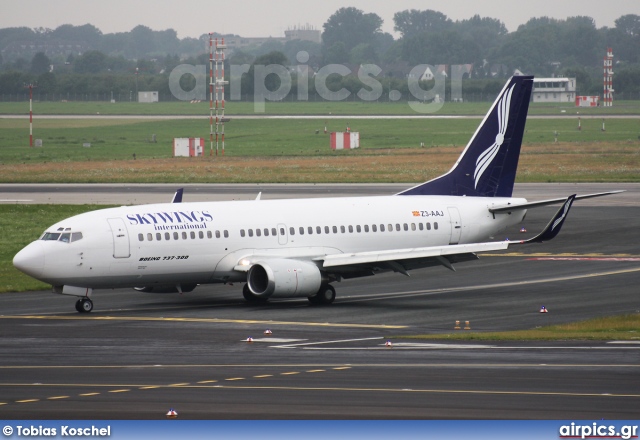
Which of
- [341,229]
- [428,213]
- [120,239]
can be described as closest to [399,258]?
[341,229]

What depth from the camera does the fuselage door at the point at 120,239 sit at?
4141 centimetres

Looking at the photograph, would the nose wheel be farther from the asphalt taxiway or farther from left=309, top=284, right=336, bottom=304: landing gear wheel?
left=309, top=284, right=336, bottom=304: landing gear wheel

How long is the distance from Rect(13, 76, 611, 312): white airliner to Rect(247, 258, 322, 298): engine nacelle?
0.05 meters

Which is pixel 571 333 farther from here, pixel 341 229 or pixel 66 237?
pixel 66 237

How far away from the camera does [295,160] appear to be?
109688mm

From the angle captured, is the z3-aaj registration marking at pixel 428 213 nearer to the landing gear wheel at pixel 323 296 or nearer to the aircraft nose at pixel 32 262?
the landing gear wheel at pixel 323 296

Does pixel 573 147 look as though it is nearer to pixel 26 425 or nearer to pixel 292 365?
pixel 292 365

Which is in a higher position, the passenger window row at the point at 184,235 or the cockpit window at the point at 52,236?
the cockpit window at the point at 52,236

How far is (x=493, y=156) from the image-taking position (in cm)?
5044

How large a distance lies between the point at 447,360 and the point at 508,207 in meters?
18.8

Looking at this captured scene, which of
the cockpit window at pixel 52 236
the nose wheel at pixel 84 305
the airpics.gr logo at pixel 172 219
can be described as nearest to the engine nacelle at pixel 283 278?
the airpics.gr logo at pixel 172 219

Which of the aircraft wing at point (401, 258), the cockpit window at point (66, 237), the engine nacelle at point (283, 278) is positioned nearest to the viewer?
the cockpit window at point (66, 237)

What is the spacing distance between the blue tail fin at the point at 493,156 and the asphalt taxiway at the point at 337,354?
4.05 m

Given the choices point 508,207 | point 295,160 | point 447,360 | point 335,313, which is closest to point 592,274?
point 508,207
